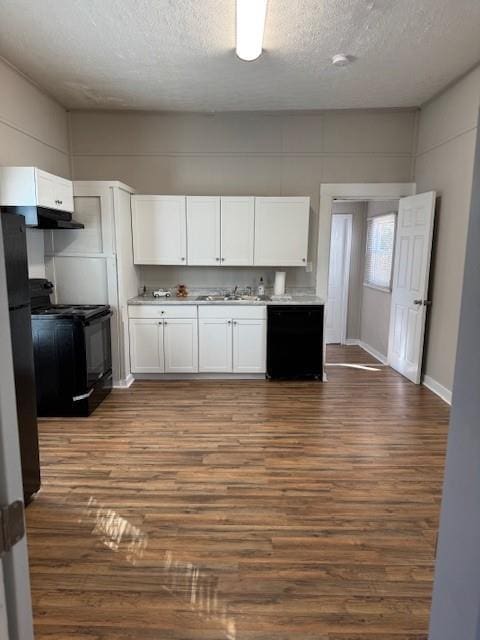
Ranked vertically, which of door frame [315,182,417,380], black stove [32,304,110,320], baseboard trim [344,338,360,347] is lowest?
baseboard trim [344,338,360,347]

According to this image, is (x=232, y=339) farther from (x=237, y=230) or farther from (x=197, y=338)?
(x=237, y=230)

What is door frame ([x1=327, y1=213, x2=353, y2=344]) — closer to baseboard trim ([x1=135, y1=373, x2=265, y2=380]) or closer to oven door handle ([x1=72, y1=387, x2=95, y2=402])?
baseboard trim ([x1=135, y1=373, x2=265, y2=380])

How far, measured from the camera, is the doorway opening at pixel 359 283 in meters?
5.86

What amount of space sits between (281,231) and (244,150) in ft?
3.74

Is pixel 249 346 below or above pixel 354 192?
below

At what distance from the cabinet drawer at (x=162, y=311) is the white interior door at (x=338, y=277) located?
2.77 metres

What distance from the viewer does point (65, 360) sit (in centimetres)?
359

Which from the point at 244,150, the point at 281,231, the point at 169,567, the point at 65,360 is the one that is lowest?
the point at 169,567

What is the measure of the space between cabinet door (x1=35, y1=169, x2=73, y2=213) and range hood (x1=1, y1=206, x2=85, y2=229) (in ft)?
0.17

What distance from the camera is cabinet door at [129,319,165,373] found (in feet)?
15.1

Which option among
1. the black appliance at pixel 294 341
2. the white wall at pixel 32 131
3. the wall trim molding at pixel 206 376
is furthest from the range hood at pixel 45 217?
the black appliance at pixel 294 341

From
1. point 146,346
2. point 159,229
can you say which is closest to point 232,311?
point 146,346

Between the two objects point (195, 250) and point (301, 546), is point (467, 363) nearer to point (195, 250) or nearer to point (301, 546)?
point (301, 546)

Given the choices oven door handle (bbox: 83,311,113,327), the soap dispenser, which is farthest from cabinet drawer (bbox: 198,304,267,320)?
oven door handle (bbox: 83,311,113,327)
